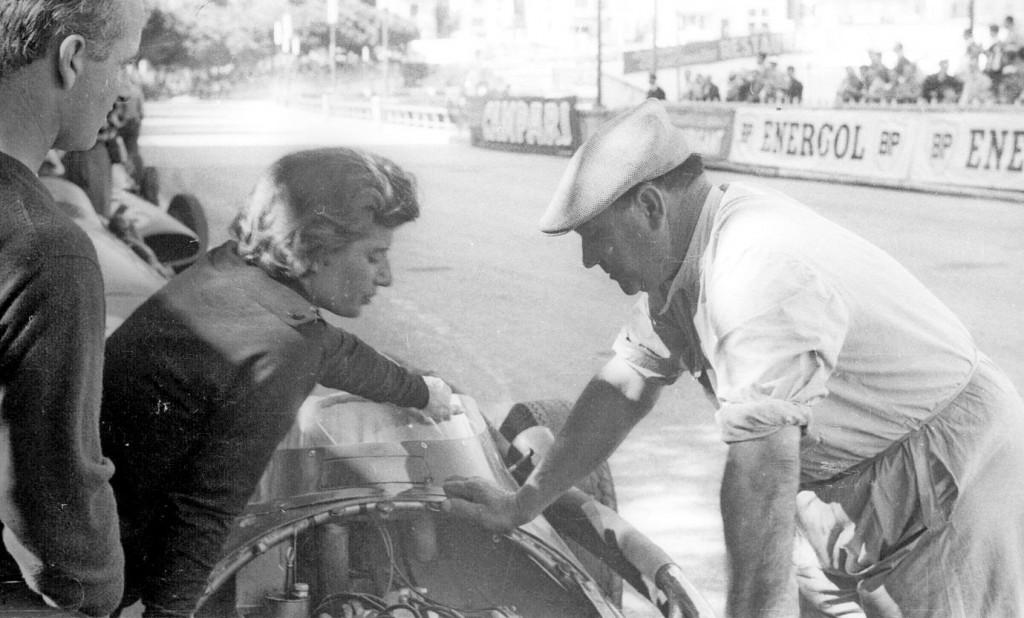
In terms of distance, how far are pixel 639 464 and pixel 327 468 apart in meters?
0.89

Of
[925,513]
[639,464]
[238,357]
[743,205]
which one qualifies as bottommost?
[639,464]

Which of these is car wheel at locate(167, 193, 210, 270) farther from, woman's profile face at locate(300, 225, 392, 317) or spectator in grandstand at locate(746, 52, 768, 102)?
spectator in grandstand at locate(746, 52, 768, 102)

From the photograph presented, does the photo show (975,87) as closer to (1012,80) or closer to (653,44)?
(1012,80)

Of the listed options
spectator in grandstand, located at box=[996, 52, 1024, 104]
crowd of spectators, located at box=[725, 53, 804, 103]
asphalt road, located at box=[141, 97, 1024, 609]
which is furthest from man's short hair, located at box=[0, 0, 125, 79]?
spectator in grandstand, located at box=[996, 52, 1024, 104]

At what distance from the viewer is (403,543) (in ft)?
7.39

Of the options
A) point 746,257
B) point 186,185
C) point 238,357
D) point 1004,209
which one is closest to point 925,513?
point 746,257

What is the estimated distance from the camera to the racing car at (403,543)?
85.0 inches

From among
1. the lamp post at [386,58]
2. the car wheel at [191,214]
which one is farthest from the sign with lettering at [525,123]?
the car wheel at [191,214]

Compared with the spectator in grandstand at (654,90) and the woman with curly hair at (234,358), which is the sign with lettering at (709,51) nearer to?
the spectator in grandstand at (654,90)

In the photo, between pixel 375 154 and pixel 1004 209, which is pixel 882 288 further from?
pixel 375 154

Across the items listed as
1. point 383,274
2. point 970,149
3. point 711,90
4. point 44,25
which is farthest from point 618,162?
point 970,149

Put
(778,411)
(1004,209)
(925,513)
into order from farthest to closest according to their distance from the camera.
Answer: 1. (1004,209)
2. (925,513)
3. (778,411)

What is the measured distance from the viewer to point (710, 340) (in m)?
1.84

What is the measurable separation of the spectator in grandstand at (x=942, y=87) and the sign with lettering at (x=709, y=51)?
43 centimetres
